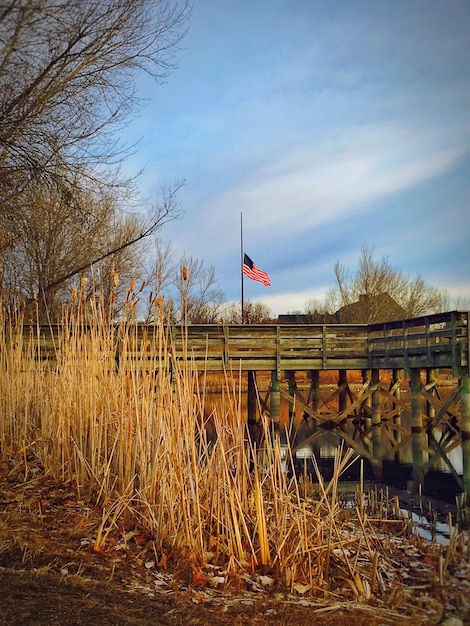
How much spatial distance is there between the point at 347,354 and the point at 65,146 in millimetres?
9036

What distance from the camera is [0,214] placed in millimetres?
7398

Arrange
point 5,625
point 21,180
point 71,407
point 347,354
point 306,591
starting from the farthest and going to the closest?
point 347,354 → point 21,180 → point 71,407 → point 306,591 → point 5,625

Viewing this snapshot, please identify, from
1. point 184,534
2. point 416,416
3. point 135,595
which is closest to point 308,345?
point 416,416

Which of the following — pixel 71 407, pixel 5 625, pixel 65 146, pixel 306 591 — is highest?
pixel 65 146

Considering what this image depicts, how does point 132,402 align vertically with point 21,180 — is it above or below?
below

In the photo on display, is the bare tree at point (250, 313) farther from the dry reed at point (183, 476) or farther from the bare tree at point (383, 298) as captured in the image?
the dry reed at point (183, 476)

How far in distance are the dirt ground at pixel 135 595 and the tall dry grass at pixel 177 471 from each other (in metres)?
0.16

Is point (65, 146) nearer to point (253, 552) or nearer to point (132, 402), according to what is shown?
point (132, 402)

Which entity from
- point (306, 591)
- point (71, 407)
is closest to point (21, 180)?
point (71, 407)

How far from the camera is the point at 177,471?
3.95m

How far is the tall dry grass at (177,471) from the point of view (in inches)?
144

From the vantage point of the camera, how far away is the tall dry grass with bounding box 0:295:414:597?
144 inches

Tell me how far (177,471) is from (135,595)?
90cm

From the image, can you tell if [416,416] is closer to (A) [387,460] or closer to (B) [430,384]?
(B) [430,384]
